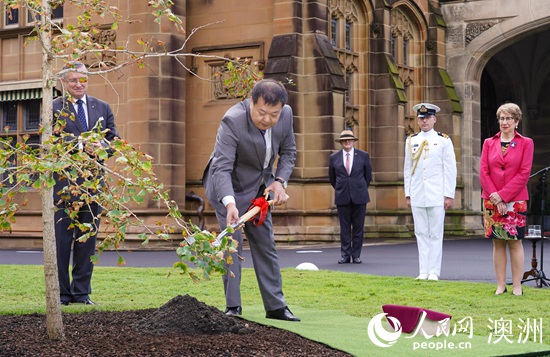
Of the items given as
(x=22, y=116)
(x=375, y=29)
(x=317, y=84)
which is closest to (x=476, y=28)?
(x=375, y=29)

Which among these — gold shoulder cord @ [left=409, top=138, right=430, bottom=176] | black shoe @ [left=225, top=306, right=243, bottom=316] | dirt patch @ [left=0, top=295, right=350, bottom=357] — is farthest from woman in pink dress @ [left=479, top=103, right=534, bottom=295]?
dirt patch @ [left=0, top=295, right=350, bottom=357]

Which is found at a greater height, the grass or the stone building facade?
the stone building facade

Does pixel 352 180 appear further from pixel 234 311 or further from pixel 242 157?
pixel 242 157

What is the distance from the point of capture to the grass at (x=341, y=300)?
7008 millimetres

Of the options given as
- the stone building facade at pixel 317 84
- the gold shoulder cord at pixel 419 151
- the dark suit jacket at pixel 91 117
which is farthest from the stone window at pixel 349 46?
the dark suit jacket at pixel 91 117

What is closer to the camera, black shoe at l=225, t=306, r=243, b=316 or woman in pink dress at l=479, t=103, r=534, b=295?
black shoe at l=225, t=306, r=243, b=316

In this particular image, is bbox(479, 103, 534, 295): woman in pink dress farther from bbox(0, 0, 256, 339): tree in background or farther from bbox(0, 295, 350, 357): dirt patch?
bbox(0, 0, 256, 339): tree in background

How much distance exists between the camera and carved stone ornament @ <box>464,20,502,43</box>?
2736cm

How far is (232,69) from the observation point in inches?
289

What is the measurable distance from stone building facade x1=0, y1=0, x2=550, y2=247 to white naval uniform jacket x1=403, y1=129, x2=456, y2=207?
7.96 metres

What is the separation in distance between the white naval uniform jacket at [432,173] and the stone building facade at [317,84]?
26.1 feet

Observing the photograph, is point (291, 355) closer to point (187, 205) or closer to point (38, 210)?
point (187, 205)

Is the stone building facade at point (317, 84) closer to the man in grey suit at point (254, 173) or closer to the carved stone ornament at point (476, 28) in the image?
the carved stone ornament at point (476, 28)
